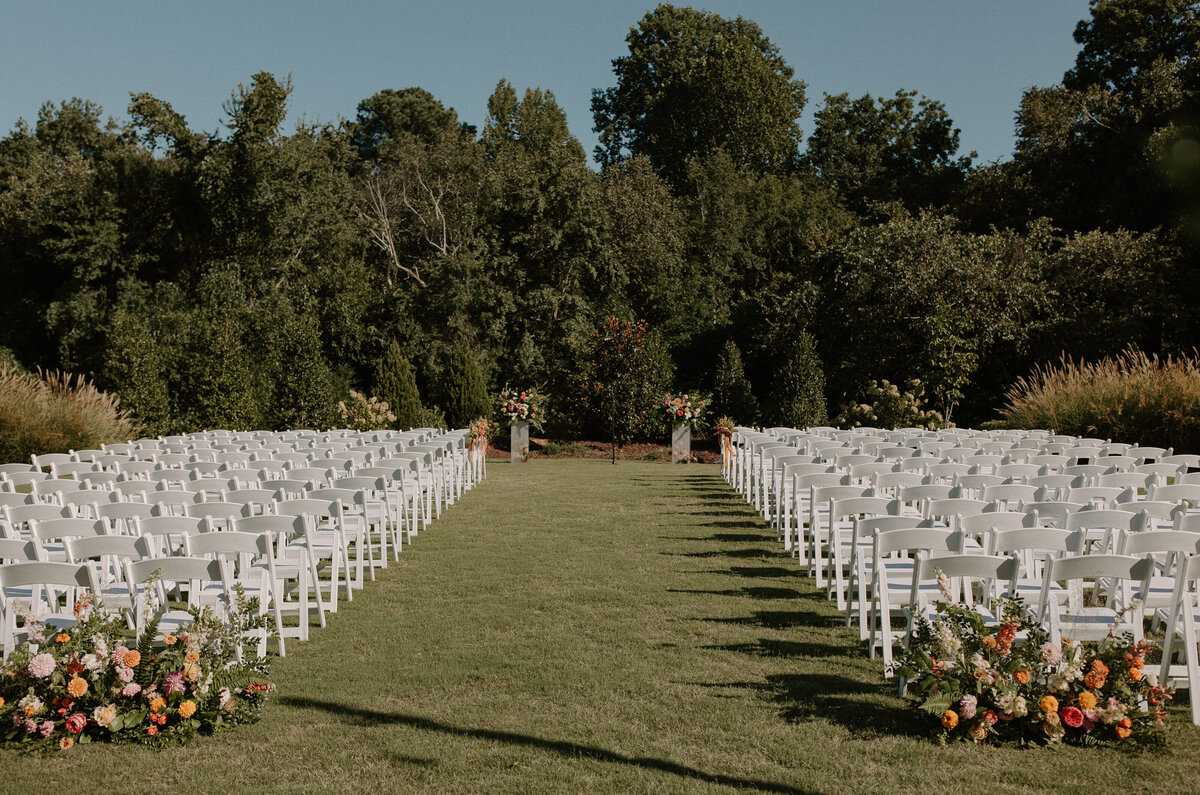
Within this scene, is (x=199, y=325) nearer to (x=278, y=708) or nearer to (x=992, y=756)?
(x=278, y=708)

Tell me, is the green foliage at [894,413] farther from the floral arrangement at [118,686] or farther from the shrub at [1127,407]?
the floral arrangement at [118,686]

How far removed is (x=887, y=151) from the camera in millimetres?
39531

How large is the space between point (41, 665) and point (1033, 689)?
4727 mm

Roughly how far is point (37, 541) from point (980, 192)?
30872mm

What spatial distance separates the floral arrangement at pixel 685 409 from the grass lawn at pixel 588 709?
40.7ft

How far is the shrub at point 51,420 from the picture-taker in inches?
617

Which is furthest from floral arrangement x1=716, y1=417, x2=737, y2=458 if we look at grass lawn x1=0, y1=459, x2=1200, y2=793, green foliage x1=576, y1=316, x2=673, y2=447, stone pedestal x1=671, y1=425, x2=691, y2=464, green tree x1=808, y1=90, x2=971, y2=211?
green tree x1=808, y1=90, x2=971, y2=211

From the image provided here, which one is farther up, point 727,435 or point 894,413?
point 894,413

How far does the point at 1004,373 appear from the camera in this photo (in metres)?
25.6

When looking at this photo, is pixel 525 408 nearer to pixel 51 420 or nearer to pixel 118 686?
pixel 51 420

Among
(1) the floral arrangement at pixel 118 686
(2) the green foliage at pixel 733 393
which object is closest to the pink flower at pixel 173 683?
(1) the floral arrangement at pixel 118 686

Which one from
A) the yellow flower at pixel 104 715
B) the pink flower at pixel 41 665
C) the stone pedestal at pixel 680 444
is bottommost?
the yellow flower at pixel 104 715

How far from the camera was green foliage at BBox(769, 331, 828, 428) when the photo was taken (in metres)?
23.6

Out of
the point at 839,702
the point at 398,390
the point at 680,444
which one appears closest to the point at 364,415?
the point at 398,390
